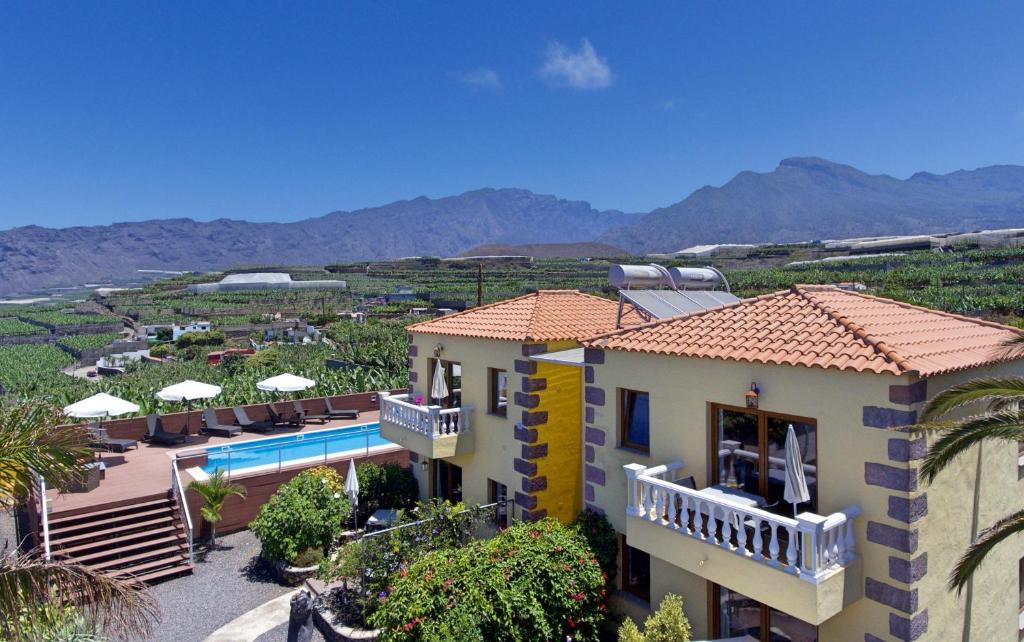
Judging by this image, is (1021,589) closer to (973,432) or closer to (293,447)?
(973,432)

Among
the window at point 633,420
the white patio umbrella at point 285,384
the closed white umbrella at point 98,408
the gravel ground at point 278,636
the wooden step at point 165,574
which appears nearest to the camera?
the window at point 633,420

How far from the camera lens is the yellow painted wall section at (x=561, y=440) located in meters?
13.6

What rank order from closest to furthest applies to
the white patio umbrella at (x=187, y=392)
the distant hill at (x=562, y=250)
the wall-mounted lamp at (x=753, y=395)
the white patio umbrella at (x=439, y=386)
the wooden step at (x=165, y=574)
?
the wall-mounted lamp at (x=753, y=395) < the wooden step at (x=165, y=574) < the white patio umbrella at (x=439, y=386) < the white patio umbrella at (x=187, y=392) < the distant hill at (x=562, y=250)

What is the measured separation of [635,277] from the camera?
43.4 feet

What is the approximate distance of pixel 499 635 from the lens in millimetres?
9562

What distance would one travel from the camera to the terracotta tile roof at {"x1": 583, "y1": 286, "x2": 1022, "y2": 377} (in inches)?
314

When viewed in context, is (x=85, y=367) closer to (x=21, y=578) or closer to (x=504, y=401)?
(x=504, y=401)

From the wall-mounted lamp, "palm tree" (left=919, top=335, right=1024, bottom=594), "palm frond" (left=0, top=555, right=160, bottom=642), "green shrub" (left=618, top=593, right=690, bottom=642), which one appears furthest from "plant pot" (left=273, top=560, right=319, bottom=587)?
"palm tree" (left=919, top=335, right=1024, bottom=594)

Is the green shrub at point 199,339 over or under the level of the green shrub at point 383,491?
under

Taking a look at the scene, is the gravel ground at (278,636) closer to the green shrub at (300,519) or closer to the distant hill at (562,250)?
the green shrub at (300,519)

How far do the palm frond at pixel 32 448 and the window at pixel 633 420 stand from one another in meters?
8.18

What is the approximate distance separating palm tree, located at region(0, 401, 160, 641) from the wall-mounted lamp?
7.77 m

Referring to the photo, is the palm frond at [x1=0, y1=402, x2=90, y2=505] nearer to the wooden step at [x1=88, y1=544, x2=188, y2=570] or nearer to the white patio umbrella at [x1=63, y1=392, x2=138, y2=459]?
the wooden step at [x1=88, y1=544, x2=188, y2=570]

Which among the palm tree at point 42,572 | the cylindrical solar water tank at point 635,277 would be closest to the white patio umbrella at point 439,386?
the cylindrical solar water tank at point 635,277
